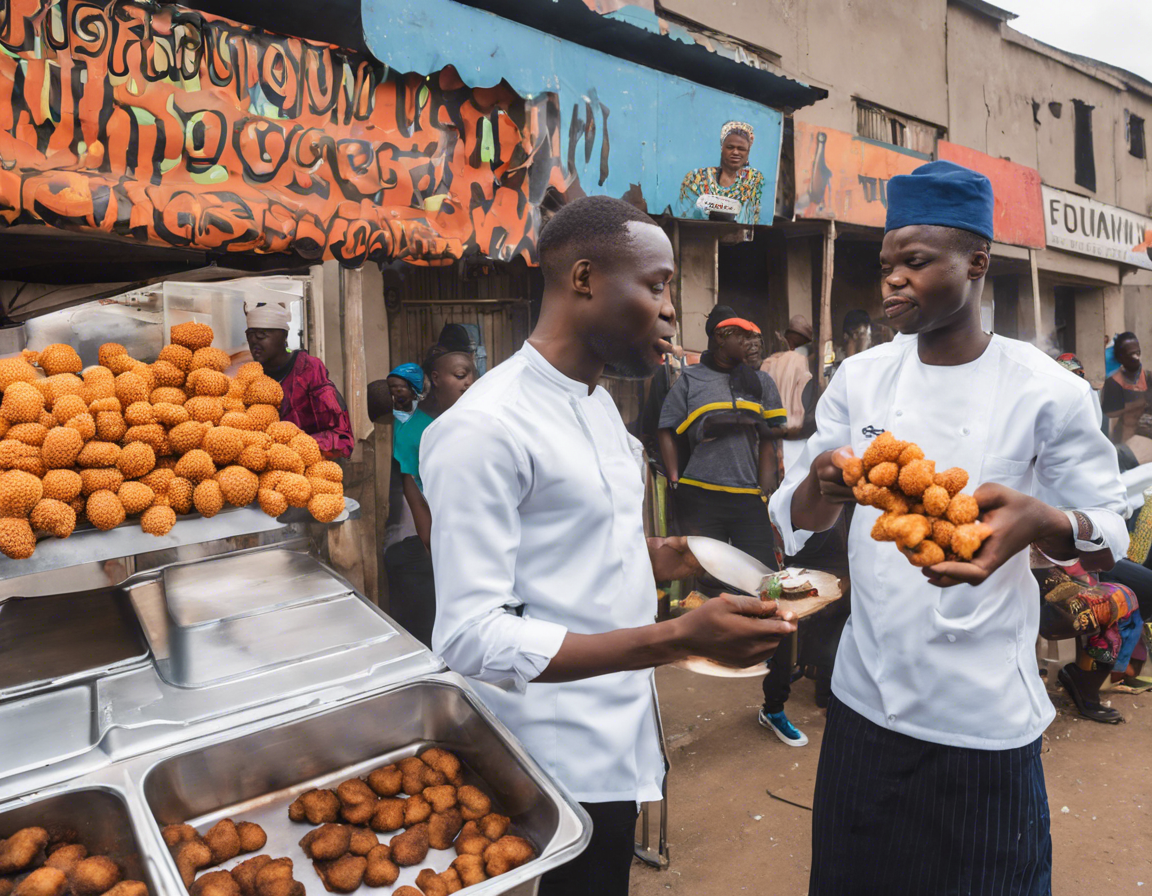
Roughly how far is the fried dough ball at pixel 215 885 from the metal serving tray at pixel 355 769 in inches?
3.3

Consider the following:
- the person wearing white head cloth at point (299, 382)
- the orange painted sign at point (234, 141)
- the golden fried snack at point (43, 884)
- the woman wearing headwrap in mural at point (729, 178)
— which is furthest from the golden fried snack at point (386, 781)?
the woman wearing headwrap in mural at point (729, 178)

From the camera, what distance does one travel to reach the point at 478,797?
1.54 meters

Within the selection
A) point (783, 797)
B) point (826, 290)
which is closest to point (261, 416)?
point (783, 797)

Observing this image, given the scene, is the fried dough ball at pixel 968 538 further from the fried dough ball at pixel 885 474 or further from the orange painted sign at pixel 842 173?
the orange painted sign at pixel 842 173

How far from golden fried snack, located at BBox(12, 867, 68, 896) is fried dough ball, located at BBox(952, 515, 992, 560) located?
1.72 metres

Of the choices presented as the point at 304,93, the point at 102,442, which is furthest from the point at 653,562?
the point at 304,93

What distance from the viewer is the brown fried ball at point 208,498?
173 centimetres

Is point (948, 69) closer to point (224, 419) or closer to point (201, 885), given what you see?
point (224, 419)

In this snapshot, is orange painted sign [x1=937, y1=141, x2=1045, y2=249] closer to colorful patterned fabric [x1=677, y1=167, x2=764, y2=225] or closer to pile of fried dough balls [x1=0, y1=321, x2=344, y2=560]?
colorful patterned fabric [x1=677, y1=167, x2=764, y2=225]

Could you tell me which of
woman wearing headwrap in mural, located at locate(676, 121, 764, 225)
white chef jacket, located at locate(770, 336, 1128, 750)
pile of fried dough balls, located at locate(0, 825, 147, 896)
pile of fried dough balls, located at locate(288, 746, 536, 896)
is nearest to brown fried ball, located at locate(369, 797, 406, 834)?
pile of fried dough balls, located at locate(288, 746, 536, 896)

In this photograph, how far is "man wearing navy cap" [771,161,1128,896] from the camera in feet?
5.47

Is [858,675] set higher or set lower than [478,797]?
higher

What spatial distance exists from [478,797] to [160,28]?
111 inches

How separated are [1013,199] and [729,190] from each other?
5.32m
